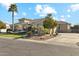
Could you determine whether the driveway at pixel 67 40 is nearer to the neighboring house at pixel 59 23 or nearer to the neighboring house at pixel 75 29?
the neighboring house at pixel 75 29

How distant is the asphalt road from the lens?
14039 mm

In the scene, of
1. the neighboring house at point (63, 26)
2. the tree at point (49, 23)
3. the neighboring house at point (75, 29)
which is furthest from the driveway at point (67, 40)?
the tree at point (49, 23)

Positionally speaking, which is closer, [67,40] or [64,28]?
[67,40]

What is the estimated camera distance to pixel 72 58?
13.5m

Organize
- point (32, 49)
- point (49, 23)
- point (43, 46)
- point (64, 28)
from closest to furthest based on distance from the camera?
point (32, 49) < point (43, 46) < point (49, 23) < point (64, 28)

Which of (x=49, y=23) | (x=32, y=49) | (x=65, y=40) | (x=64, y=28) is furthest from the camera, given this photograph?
(x=64, y=28)

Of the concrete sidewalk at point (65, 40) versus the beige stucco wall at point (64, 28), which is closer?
the concrete sidewalk at point (65, 40)

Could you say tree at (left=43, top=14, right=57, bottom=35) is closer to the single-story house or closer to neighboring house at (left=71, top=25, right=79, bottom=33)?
the single-story house

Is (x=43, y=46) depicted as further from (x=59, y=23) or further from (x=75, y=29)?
(x=75, y=29)

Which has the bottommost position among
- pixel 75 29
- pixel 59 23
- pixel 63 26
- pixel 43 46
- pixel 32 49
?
pixel 32 49

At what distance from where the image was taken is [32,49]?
566 inches

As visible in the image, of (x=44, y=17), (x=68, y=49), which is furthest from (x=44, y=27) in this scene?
(x=68, y=49)

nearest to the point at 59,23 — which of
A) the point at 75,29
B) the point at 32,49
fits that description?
the point at 75,29

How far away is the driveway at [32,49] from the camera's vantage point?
1405 cm
